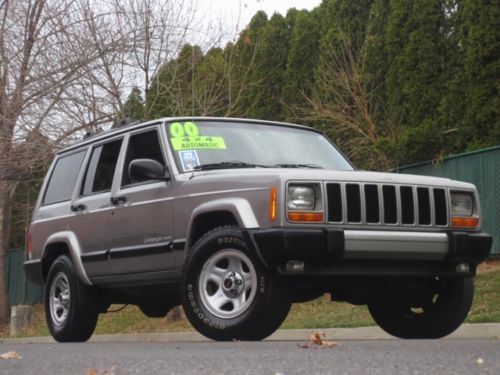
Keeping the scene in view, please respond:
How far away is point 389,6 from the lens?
21.6 m

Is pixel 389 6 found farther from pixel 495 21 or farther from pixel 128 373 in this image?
pixel 128 373

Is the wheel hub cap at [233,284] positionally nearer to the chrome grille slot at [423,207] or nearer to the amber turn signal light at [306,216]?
the amber turn signal light at [306,216]

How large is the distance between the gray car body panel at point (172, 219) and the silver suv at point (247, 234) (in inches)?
0.5

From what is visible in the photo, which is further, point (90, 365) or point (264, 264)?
point (264, 264)

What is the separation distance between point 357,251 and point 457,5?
14.4m

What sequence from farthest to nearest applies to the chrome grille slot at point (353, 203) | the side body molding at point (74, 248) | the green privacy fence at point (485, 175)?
1. the green privacy fence at point (485, 175)
2. the side body molding at point (74, 248)
3. the chrome grille slot at point (353, 203)

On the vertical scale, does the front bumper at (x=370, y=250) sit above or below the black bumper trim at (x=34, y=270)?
above

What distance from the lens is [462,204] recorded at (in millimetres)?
7371

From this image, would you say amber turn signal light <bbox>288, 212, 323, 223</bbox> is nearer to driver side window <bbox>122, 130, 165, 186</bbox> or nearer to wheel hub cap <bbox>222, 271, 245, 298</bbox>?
wheel hub cap <bbox>222, 271, 245, 298</bbox>

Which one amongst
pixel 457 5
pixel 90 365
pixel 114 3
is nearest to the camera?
pixel 90 365

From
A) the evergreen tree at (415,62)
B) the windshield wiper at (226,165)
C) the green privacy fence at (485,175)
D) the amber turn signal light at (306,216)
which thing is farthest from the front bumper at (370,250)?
the evergreen tree at (415,62)

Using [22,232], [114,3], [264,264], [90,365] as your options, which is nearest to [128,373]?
[90,365]

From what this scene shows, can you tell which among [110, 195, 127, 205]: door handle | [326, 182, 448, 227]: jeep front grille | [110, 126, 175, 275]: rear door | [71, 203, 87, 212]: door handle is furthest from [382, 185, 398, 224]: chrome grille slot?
[71, 203, 87, 212]: door handle

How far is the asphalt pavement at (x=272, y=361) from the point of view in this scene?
451 centimetres
